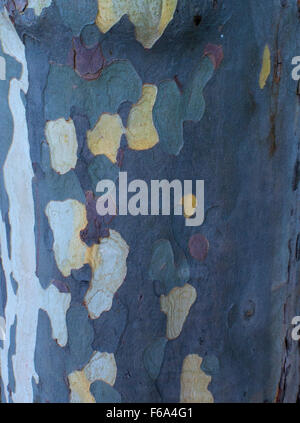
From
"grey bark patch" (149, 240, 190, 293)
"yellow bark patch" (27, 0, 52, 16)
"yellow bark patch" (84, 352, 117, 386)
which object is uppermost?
"yellow bark patch" (27, 0, 52, 16)

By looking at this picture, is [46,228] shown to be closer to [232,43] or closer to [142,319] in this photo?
[142,319]

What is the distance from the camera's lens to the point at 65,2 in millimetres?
577

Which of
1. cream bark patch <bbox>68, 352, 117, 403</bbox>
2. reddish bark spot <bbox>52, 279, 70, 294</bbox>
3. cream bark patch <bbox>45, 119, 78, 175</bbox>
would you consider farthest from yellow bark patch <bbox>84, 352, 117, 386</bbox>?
cream bark patch <bbox>45, 119, 78, 175</bbox>

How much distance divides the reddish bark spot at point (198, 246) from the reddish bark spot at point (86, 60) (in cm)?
26

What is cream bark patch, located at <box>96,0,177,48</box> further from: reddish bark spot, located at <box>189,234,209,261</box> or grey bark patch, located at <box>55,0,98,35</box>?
reddish bark spot, located at <box>189,234,209,261</box>

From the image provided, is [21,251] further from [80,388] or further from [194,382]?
[194,382]

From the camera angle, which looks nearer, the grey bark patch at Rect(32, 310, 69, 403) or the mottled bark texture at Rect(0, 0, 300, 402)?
the mottled bark texture at Rect(0, 0, 300, 402)

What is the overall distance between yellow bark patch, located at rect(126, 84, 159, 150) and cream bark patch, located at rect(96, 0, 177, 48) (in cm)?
7

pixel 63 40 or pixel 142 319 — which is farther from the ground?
pixel 63 40

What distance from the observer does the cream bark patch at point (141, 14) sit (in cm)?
56

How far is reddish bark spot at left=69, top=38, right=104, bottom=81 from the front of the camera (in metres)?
0.59

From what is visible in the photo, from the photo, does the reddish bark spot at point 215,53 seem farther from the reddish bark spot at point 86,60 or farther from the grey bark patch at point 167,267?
the grey bark patch at point 167,267
